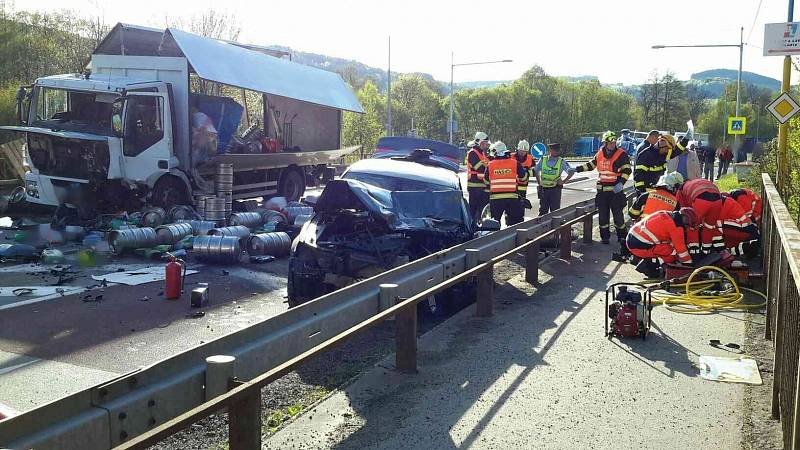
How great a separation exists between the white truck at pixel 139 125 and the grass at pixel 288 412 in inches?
398

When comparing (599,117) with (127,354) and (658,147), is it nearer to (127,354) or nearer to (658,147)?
(658,147)

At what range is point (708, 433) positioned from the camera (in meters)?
4.66

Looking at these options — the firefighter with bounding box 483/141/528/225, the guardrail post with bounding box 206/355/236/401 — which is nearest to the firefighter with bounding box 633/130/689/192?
the firefighter with bounding box 483/141/528/225

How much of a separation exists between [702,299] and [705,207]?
194cm

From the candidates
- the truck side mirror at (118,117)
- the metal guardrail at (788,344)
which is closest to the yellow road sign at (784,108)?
the metal guardrail at (788,344)

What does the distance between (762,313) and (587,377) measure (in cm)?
324

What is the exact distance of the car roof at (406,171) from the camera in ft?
30.4

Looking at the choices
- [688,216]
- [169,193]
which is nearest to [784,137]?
[688,216]

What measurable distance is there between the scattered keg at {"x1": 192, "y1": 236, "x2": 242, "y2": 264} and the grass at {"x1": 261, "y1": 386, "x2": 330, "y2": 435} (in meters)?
5.69

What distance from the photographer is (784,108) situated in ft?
46.4

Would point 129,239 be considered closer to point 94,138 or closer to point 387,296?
point 94,138

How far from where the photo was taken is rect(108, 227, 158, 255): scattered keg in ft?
37.1

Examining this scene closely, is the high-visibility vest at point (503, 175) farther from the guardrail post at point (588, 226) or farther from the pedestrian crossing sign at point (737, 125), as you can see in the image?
the pedestrian crossing sign at point (737, 125)

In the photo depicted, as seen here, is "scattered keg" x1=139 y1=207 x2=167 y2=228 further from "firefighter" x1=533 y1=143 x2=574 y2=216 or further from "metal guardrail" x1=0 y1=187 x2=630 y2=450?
"metal guardrail" x1=0 y1=187 x2=630 y2=450
